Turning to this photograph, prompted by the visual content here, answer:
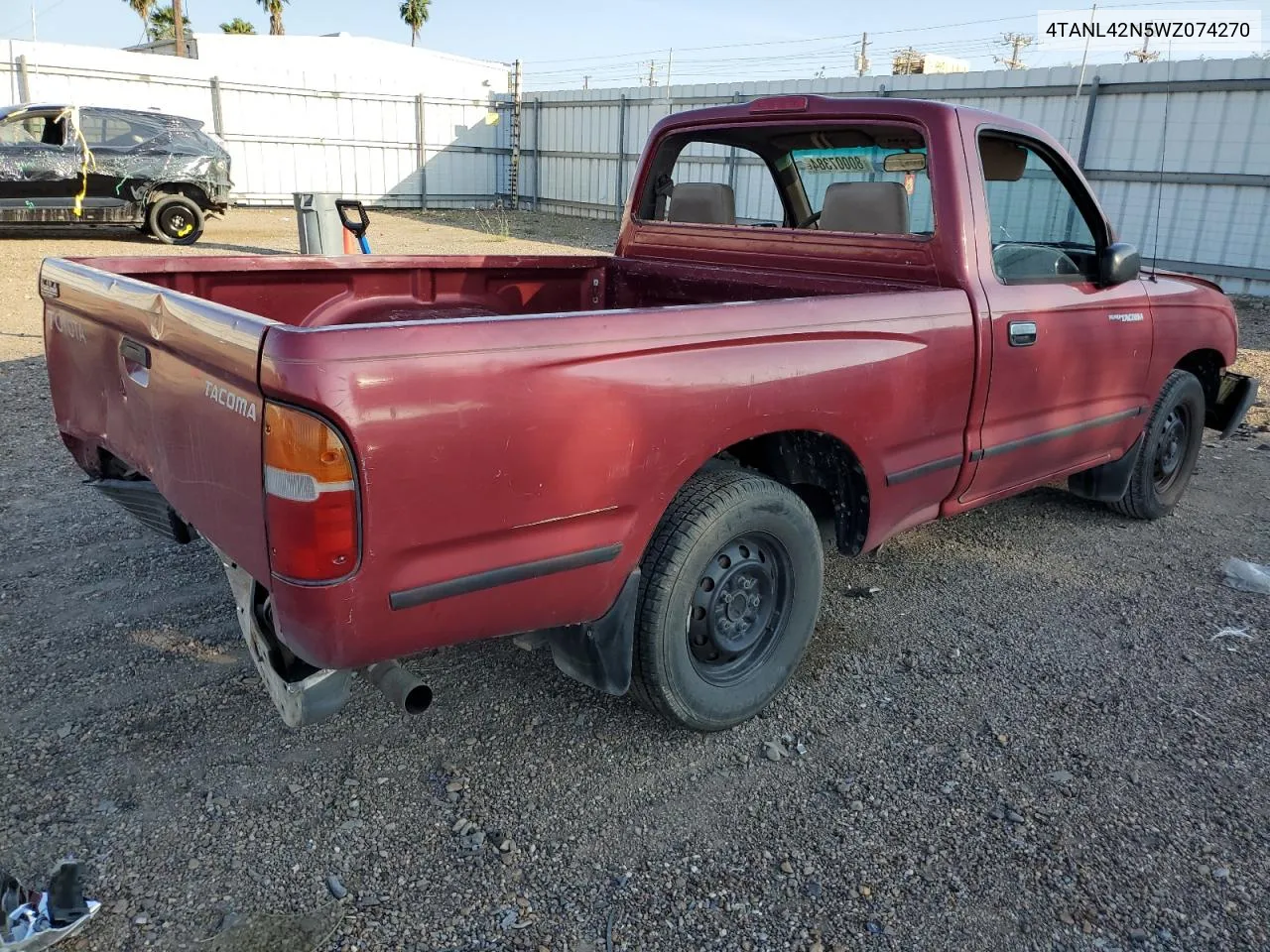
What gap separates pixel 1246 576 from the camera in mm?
4180

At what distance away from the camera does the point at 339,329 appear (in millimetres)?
1889

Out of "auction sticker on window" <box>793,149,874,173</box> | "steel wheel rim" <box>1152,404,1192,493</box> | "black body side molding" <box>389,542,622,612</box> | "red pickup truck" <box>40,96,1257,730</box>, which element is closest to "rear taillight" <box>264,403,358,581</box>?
"red pickup truck" <box>40,96,1257,730</box>

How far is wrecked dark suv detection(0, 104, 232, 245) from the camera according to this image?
12.8 m

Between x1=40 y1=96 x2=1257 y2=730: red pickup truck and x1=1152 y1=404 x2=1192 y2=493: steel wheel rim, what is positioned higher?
x1=40 y1=96 x2=1257 y2=730: red pickup truck

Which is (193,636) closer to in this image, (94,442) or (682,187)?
(94,442)

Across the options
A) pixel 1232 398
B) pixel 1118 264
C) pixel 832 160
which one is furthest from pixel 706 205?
pixel 1232 398

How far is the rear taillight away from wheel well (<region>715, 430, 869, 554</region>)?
142 centimetres

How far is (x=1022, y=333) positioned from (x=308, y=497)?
2.63 metres

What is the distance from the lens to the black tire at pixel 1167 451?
463 centimetres

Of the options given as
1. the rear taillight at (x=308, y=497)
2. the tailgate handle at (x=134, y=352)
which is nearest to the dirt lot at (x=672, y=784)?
the rear taillight at (x=308, y=497)

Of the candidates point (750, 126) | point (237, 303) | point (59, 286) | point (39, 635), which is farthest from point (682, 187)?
point (39, 635)

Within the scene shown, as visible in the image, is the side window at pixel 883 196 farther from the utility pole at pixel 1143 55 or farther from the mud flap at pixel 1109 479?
the utility pole at pixel 1143 55

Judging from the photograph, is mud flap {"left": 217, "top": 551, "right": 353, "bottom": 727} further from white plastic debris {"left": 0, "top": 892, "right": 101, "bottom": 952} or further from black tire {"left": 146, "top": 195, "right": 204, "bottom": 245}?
black tire {"left": 146, "top": 195, "right": 204, "bottom": 245}

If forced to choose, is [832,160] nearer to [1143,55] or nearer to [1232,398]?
[1232,398]
